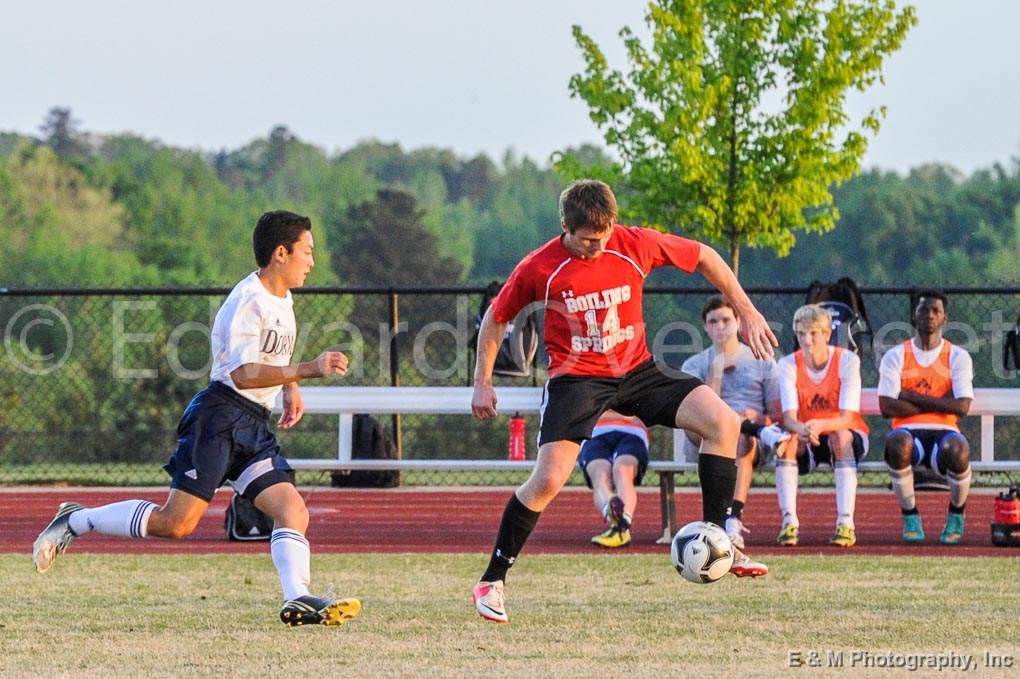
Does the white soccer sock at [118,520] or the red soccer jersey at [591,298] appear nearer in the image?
the red soccer jersey at [591,298]

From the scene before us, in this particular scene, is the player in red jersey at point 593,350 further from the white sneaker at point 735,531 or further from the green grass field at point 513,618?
the white sneaker at point 735,531

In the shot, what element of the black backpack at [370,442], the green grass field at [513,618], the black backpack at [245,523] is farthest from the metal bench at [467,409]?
the green grass field at [513,618]

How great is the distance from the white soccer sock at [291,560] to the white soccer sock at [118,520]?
702 mm

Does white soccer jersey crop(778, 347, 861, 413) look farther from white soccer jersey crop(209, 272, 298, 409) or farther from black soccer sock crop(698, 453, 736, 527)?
white soccer jersey crop(209, 272, 298, 409)

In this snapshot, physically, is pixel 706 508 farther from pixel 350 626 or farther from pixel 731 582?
pixel 350 626

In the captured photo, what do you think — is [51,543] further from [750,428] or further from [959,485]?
[959,485]

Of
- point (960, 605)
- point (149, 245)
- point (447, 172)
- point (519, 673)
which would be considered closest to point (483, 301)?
point (960, 605)

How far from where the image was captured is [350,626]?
23.7 feet

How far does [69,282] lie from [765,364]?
171 ft

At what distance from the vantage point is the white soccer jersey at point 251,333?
275 inches

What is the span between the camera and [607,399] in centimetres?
730

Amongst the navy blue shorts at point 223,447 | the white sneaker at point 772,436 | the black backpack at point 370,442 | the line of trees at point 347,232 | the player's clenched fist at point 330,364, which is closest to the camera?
the player's clenched fist at point 330,364

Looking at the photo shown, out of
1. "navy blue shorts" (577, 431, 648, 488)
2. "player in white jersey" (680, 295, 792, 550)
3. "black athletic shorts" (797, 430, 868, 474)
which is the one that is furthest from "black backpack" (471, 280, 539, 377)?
"black athletic shorts" (797, 430, 868, 474)

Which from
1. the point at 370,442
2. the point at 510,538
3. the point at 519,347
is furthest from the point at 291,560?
the point at 370,442
